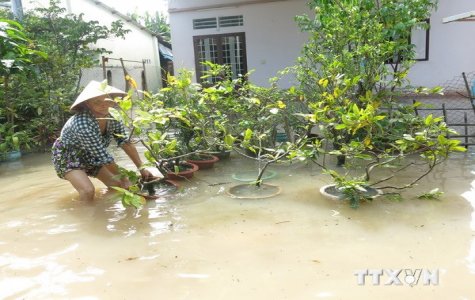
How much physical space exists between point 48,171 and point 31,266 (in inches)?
137

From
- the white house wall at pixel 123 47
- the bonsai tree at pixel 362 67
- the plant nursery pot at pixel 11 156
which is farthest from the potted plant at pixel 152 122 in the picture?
the white house wall at pixel 123 47

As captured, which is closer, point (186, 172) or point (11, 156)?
point (186, 172)

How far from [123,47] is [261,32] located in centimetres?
827

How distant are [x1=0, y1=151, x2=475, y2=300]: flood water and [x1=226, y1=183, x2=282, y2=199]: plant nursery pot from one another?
0.10m

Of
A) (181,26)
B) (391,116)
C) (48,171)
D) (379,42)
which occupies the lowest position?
(48,171)

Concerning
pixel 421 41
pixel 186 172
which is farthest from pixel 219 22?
pixel 186 172

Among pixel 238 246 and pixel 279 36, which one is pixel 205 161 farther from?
pixel 279 36

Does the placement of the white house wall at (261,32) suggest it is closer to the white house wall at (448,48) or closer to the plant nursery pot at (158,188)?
the white house wall at (448,48)

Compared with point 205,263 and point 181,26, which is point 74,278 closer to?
point 205,263

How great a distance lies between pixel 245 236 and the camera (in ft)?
10.9

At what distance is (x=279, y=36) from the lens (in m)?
10.8

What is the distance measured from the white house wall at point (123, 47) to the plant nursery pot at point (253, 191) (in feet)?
30.7

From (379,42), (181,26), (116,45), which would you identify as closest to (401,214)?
(379,42)

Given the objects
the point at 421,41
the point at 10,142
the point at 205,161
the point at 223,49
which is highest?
the point at 223,49
